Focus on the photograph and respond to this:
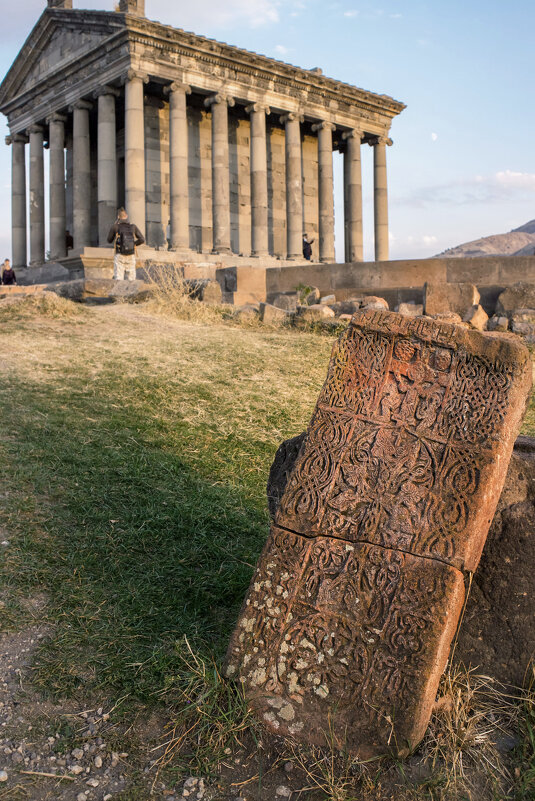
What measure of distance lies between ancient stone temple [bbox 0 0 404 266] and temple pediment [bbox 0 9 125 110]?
69 millimetres

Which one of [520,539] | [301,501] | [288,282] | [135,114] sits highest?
[135,114]

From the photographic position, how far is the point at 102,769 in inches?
85.9

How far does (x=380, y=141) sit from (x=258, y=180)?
8158 mm

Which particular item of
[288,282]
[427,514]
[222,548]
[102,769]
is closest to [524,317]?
[288,282]

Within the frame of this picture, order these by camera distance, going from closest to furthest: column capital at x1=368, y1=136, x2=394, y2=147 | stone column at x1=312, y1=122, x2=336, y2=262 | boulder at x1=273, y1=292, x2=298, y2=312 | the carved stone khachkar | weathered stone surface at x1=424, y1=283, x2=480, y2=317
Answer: the carved stone khachkar, weathered stone surface at x1=424, y1=283, x2=480, y2=317, boulder at x1=273, y1=292, x2=298, y2=312, stone column at x1=312, y1=122, x2=336, y2=262, column capital at x1=368, y1=136, x2=394, y2=147

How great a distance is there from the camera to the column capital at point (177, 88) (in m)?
25.6

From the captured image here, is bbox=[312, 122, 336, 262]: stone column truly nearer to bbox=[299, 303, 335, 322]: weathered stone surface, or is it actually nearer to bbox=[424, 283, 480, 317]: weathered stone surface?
bbox=[424, 283, 480, 317]: weathered stone surface

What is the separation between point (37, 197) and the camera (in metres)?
30.5

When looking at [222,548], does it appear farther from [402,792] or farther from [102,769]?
[402,792]

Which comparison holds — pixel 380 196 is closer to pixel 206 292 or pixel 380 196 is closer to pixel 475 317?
pixel 206 292

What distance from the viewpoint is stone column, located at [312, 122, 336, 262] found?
30.7 m

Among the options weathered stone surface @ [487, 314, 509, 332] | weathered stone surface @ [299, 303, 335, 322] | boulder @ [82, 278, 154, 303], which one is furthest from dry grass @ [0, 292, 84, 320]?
weathered stone surface @ [487, 314, 509, 332]

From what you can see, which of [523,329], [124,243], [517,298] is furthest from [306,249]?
[523,329]

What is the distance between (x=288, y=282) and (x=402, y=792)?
15205mm
